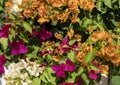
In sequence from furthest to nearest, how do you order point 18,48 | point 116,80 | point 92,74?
point 18,48 < point 116,80 < point 92,74

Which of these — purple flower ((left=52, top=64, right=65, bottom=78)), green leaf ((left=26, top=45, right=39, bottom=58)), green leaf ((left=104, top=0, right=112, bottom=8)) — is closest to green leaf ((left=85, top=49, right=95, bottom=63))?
purple flower ((left=52, top=64, right=65, bottom=78))

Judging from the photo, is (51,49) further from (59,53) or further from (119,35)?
(119,35)

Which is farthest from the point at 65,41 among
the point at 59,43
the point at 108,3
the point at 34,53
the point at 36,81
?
the point at 108,3

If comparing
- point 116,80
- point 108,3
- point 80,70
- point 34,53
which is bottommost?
point 116,80

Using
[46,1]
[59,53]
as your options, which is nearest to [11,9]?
[46,1]

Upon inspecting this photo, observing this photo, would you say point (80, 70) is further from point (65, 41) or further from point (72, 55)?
point (65, 41)

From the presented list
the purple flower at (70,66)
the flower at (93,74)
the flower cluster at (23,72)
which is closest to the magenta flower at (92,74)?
the flower at (93,74)

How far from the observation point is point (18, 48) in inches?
117

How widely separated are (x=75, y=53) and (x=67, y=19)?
355mm

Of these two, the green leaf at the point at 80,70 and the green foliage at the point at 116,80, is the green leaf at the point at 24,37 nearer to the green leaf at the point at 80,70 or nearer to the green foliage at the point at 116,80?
the green leaf at the point at 80,70

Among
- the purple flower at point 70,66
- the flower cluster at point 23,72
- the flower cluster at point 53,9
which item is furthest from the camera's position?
the flower cluster at point 53,9

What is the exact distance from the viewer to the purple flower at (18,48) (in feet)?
9.75

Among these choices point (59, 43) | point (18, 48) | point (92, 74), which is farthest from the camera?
point (59, 43)

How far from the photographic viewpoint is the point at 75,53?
284cm
